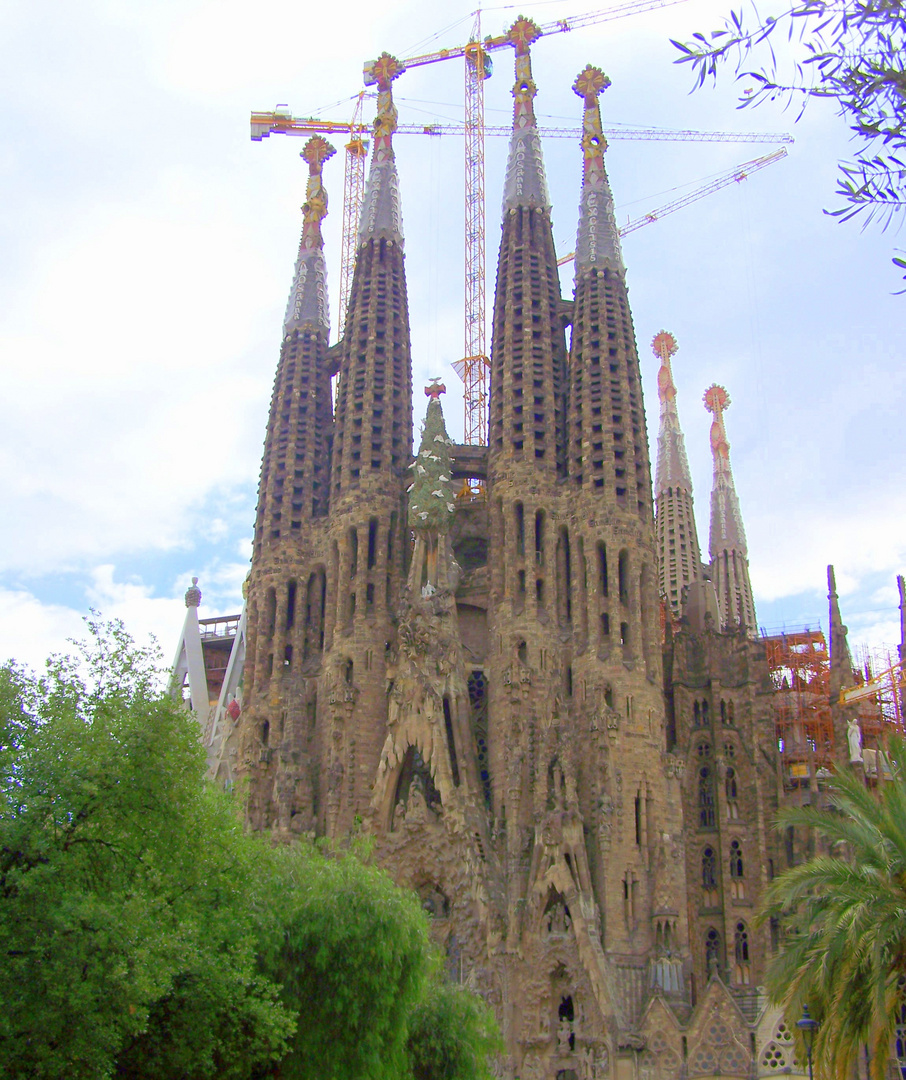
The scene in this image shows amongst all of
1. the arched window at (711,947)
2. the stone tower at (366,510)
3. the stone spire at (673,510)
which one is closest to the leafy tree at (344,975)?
the stone tower at (366,510)

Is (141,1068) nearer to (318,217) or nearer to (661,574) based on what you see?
(318,217)

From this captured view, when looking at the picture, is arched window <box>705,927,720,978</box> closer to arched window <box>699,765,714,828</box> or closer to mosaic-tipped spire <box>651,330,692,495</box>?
arched window <box>699,765,714,828</box>

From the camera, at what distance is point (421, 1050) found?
2812 centimetres

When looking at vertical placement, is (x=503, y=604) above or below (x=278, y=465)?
below

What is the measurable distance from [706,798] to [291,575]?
714 inches

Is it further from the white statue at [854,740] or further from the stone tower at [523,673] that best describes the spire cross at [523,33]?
the white statue at [854,740]

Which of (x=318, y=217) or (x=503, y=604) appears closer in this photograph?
(x=503, y=604)

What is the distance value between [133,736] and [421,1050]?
11854 mm

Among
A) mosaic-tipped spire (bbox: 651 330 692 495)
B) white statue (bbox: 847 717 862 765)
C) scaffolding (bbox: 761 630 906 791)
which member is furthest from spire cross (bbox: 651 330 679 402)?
white statue (bbox: 847 717 862 765)

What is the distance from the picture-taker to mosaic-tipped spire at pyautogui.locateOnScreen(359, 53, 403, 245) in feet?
190

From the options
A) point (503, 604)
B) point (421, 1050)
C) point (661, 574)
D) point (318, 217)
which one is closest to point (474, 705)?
point (503, 604)

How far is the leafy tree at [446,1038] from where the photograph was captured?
2803 cm

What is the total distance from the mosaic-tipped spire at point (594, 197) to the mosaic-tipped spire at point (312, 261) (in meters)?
12.4

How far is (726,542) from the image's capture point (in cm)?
8525
